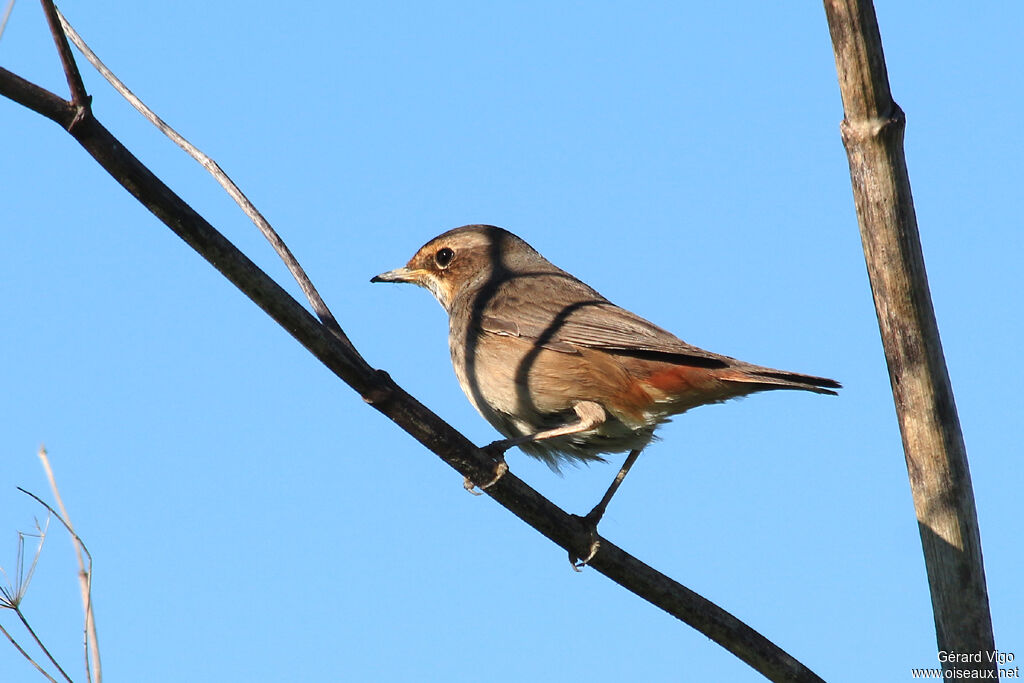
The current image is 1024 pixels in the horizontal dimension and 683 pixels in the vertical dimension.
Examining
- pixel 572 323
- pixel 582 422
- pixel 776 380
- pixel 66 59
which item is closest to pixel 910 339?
pixel 776 380

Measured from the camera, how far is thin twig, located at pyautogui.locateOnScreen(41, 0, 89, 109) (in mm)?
2596

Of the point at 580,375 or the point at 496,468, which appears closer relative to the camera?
the point at 496,468

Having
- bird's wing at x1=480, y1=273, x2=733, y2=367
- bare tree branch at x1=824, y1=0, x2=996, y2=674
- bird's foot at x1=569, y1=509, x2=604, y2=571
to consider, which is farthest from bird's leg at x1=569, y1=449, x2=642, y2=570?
bare tree branch at x1=824, y1=0, x2=996, y2=674

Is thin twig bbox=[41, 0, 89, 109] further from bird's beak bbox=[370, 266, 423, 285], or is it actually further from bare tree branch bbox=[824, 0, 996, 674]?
bird's beak bbox=[370, 266, 423, 285]

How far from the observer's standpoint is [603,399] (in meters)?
6.63

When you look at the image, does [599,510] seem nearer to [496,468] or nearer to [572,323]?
[572,323]

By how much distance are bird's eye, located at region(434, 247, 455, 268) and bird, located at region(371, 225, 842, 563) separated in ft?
3.44

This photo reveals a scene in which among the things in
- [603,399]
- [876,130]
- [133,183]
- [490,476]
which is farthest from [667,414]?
[133,183]

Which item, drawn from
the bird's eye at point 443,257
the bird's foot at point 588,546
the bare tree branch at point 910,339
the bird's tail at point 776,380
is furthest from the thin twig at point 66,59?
the bird's eye at point 443,257

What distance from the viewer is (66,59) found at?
2.68 meters

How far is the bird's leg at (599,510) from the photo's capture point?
5011mm

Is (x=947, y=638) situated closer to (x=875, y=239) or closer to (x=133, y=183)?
(x=875, y=239)

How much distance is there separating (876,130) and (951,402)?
1.04 meters

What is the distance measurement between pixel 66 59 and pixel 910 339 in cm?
281
